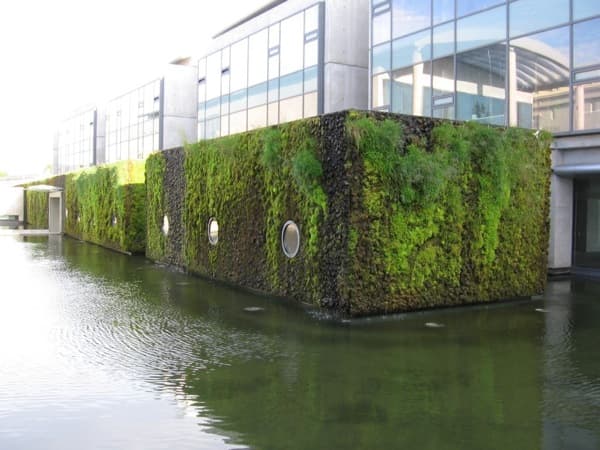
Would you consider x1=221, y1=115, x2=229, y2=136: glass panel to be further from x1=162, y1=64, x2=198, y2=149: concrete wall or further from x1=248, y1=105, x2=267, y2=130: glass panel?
x1=162, y1=64, x2=198, y2=149: concrete wall

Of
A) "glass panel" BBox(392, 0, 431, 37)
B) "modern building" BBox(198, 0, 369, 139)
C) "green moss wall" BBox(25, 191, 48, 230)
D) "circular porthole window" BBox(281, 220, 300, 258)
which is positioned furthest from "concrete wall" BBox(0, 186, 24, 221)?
"circular porthole window" BBox(281, 220, 300, 258)

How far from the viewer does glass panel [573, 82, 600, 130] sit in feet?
47.9

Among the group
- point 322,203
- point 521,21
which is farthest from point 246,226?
point 521,21

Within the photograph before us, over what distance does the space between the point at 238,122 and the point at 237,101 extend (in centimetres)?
99

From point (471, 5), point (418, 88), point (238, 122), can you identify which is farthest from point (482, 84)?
point (238, 122)

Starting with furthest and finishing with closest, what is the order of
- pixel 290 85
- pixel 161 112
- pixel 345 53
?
1. pixel 161 112
2. pixel 290 85
3. pixel 345 53

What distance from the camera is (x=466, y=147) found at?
35.5 ft

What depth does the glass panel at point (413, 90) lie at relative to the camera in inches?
750

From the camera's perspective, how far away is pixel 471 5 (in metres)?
17.4

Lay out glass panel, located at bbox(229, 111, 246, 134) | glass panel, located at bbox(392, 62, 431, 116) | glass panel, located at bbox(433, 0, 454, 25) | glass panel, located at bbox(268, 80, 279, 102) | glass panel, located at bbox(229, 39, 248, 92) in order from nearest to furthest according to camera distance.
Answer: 1. glass panel, located at bbox(433, 0, 454, 25)
2. glass panel, located at bbox(392, 62, 431, 116)
3. glass panel, located at bbox(268, 80, 279, 102)
4. glass panel, located at bbox(229, 39, 248, 92)
5. glass panel, located at bbox(229, 111, 246, 134)

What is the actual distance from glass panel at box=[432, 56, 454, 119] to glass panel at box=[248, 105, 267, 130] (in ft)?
31.7

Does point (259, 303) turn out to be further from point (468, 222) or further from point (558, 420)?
point (558, 420)

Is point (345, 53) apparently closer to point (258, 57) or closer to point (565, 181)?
point (258, 57)

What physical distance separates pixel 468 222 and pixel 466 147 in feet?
4.52
